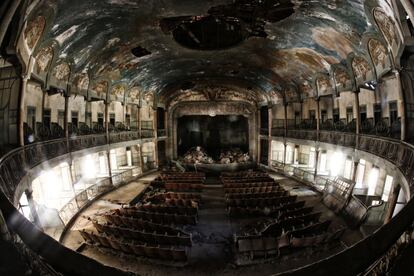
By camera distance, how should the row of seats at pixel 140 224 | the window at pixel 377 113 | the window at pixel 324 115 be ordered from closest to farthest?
the row of seats at pixel 140 224 → the window at pixel 377 113 → the window at pixel 324 115

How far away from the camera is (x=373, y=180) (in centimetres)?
1661

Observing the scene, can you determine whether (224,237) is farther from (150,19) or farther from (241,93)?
(241,93)

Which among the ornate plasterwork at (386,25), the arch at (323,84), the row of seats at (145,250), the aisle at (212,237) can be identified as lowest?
the aisle at (212,237)

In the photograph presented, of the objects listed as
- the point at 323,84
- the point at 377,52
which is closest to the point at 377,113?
the point at 323,84

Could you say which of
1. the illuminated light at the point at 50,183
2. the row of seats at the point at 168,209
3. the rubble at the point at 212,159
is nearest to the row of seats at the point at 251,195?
the row of seats at the point at 168,209

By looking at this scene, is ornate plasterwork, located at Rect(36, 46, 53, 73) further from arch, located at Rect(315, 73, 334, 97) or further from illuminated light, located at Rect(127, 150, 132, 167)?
arch, located at Rect(315, 73, 334, 97)

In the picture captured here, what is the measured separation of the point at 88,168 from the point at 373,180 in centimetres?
2001

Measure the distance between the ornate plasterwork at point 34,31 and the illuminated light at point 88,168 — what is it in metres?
12.6

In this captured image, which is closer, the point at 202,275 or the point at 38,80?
the point at 202,275

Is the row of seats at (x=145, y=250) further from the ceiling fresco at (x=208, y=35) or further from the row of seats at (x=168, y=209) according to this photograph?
the ceiling fresco at (x=208, y=35)

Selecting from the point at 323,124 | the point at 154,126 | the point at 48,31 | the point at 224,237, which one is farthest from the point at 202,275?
the point at 154,126

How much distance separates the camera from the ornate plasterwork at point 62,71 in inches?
547

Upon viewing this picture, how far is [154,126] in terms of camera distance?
28.5 m

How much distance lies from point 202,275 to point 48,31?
33.7 feet
